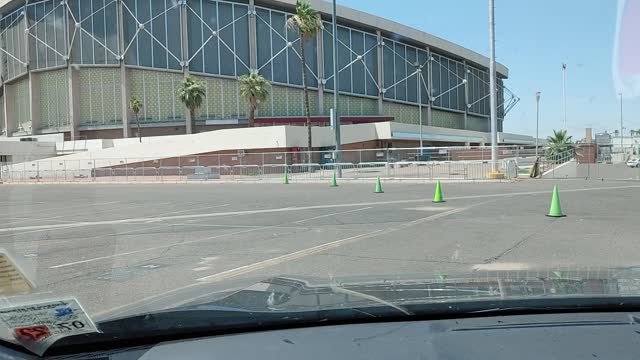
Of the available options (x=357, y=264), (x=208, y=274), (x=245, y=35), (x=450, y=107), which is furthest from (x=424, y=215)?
Answer: (x=450, y=107)

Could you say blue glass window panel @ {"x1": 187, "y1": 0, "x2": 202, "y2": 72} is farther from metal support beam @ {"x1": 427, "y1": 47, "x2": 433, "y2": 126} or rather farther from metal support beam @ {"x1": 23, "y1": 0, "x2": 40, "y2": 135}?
metal support beam @ {"x1": 427, "y1": 47, "x2": 433, "y2": 126}

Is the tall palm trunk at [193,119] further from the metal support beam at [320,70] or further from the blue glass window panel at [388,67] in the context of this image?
the blue glass window panel at [388,67]

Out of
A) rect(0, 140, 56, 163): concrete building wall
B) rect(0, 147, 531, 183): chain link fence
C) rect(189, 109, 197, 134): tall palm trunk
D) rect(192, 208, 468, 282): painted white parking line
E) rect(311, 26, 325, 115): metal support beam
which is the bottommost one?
rect(192, 208, 468, 282): painted white parking line

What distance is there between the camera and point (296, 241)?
11055 mm

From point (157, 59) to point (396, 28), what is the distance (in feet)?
111

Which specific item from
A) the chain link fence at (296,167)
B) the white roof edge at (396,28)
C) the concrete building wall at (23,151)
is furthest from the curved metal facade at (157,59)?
the chain link fence at (296,167)

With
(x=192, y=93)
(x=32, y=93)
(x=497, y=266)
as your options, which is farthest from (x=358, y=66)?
(x=497, y=266)

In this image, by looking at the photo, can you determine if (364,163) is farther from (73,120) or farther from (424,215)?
Answer: (73,120)

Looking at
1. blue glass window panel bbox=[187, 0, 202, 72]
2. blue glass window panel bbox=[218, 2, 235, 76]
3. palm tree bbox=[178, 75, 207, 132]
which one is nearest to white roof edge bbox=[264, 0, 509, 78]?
blue glass window panel bbox=[218, 2, 235, 76]

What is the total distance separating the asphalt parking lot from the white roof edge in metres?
62.8

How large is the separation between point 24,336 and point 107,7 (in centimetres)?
7847

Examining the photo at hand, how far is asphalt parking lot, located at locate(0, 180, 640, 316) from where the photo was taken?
7951 mm

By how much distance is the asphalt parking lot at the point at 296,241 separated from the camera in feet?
26.1

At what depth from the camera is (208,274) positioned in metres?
8.07
